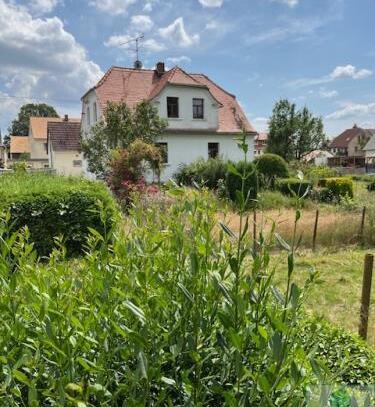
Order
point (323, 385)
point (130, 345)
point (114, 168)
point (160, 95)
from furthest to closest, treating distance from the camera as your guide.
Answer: point (160, 95) → point (114, 168) → point (130, 345) → point (323, 385)

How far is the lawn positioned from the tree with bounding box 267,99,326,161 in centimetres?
3506

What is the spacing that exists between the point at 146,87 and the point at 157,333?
2583 cm

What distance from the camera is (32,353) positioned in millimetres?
1245

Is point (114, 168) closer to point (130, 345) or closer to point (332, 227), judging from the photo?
point (332, 227)

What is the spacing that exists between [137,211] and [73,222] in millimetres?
7236

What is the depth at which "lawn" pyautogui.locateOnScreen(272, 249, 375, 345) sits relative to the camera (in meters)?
5.43

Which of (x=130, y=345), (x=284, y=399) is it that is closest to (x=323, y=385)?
(x=284, y=399)

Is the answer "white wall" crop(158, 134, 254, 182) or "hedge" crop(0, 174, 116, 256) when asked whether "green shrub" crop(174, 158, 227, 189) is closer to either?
"white wall" crop(158, 134, 254, 182)

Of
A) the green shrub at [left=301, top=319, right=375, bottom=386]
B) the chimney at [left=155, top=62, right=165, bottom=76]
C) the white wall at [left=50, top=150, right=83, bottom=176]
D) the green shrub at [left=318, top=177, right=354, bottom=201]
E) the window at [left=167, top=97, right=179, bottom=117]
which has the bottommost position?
the green shrub at [left=301, top=319, right=375, bottom=386]

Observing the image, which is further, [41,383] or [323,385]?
[41,383]

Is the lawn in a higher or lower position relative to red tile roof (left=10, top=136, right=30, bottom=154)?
lower

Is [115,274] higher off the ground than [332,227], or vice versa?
[115,274]

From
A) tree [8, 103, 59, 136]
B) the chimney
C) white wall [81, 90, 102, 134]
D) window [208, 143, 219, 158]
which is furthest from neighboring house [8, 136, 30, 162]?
window [208, 143, 219, 158]

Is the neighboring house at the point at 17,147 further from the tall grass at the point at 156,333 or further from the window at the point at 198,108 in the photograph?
the tall grass at the point at 156,333
